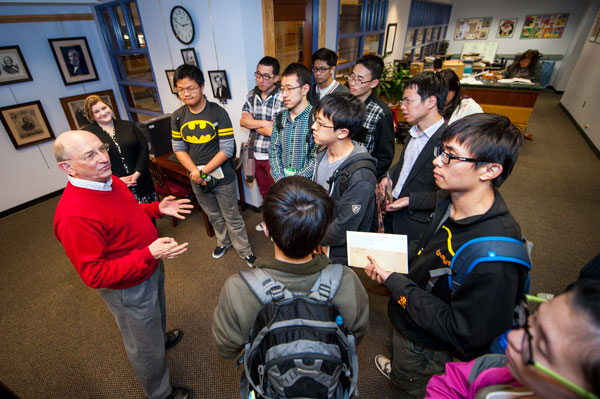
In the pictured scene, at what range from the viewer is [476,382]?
758 millimetres

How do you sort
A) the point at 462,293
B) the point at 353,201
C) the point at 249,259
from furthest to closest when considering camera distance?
the point at 249,259 → the point at 353,201 → the point at 462,293

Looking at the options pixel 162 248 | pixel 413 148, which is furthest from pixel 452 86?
pixel 162 248

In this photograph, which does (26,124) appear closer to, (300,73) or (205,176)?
(205,176)

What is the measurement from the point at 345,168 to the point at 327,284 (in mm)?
883

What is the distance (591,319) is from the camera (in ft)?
1.57

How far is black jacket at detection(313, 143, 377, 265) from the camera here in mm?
1521

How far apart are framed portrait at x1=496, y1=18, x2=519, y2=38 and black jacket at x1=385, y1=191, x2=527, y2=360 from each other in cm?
1382

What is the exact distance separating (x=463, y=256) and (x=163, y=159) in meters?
3.50

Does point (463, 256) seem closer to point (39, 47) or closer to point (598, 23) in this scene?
point (39, 47)

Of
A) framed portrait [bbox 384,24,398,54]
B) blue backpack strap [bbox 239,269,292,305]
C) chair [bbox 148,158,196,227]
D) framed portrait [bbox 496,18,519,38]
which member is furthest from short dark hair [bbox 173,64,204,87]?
framed portrait [bbox 496,18,519,38]

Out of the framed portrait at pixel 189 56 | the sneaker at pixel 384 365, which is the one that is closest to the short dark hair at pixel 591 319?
the sneaker at pixel 384 365

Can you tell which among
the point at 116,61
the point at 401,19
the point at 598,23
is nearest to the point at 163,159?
the point at 116,61

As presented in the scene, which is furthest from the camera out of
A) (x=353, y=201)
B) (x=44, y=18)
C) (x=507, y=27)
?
(x=507, y=27)

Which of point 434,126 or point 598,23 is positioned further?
point 598,23
